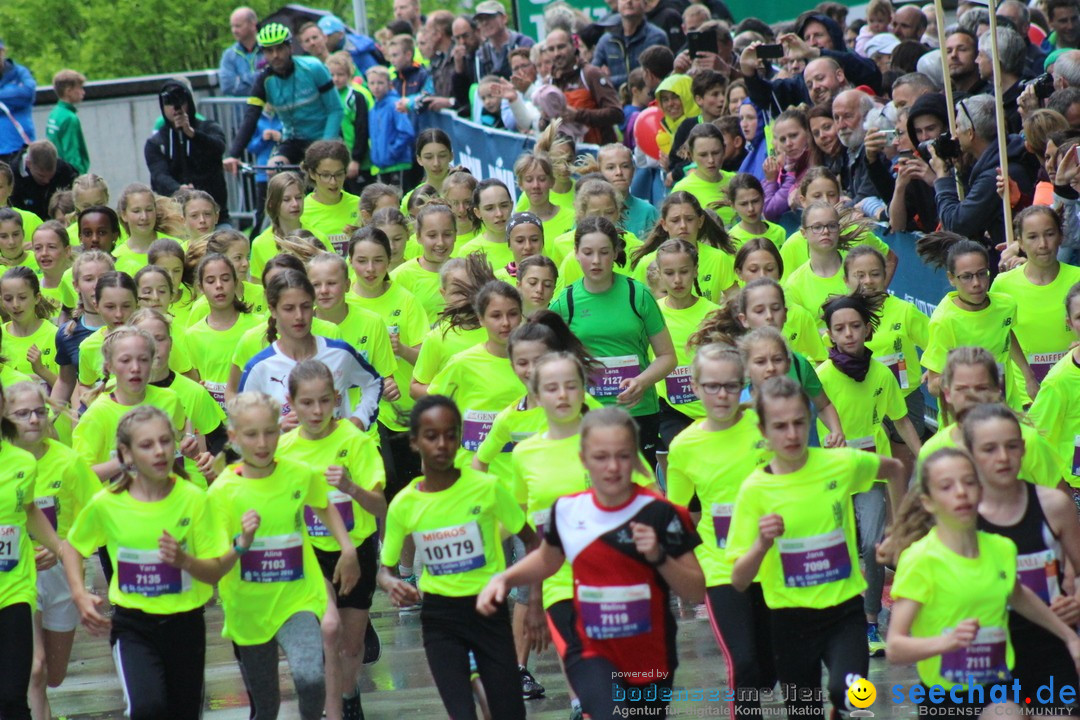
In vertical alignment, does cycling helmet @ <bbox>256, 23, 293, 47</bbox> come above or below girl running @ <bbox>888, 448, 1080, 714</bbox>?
above

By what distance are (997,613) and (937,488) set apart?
0.46 meters

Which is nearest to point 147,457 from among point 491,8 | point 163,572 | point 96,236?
point 163,572

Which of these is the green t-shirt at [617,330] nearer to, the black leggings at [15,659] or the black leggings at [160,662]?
the black leggings at [160,662]

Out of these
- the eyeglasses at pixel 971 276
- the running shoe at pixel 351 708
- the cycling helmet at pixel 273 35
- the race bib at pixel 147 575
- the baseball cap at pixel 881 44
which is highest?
the cycling helmet at pixel 273 35

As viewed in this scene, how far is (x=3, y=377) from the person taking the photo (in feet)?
30.6

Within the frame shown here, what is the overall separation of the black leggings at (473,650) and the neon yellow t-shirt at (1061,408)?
2603 mm

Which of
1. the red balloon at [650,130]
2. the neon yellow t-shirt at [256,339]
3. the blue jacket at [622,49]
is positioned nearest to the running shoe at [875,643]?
the neon yellow t-shirt at [256,339]

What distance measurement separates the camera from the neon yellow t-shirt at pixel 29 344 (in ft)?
33.9

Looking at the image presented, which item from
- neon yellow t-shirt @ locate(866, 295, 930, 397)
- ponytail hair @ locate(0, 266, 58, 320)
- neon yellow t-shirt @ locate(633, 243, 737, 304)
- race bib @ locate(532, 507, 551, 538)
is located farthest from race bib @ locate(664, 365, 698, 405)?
ponytail hair @ locate(0, 266, 58, 320)

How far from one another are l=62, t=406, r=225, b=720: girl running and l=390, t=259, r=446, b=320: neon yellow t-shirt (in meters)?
3.77

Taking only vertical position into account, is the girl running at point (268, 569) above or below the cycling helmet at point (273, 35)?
below

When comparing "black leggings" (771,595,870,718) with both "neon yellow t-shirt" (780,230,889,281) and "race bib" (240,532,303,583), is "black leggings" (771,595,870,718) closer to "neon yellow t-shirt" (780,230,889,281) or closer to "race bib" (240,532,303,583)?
"race bib" (240,532,303,583)

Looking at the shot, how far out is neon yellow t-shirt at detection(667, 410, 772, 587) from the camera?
281 inches

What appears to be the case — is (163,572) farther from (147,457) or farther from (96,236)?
(96,236)
